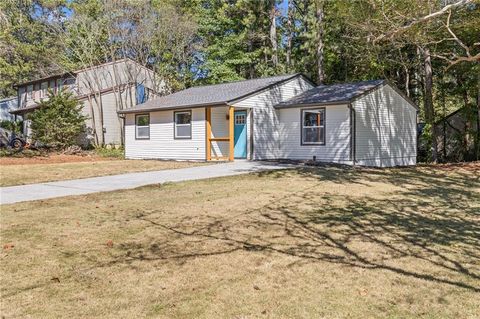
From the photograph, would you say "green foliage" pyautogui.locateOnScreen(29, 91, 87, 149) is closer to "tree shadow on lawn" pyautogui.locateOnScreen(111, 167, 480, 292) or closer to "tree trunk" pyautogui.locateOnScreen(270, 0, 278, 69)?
"tree trunk" pyautogui.locateOnScreen(270, 0, 278, 69)

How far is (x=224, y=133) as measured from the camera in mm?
20531

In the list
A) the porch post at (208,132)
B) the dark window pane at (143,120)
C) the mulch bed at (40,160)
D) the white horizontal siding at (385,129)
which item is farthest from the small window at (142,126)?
the white horizontal siding at (385,129)

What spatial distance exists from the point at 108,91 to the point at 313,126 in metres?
17.1

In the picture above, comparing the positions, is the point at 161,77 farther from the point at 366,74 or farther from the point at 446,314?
the point at 446,314

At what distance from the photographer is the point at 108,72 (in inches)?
1165

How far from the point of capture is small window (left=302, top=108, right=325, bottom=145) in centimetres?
1788

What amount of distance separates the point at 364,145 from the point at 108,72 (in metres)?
19.1

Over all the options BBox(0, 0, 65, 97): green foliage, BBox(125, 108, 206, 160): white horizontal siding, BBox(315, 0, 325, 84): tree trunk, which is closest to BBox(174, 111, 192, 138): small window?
BBox(125, 108, 206, 160): white horizontal siding

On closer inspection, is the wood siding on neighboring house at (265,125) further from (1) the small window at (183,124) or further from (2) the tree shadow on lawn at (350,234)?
(2) the tree shadow on lawn at (350,234)

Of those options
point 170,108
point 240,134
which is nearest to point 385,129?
point 240,134

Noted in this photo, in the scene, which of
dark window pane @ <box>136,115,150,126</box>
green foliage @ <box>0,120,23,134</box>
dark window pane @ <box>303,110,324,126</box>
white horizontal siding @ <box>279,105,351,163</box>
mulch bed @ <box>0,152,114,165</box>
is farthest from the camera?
green foliage @ <box>0,120,23,134</box>

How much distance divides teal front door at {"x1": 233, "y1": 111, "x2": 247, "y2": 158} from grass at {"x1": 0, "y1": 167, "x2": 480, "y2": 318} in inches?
429

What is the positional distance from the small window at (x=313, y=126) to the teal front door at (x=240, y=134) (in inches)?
108

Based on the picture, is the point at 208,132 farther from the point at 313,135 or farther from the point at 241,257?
the point at 241,257
